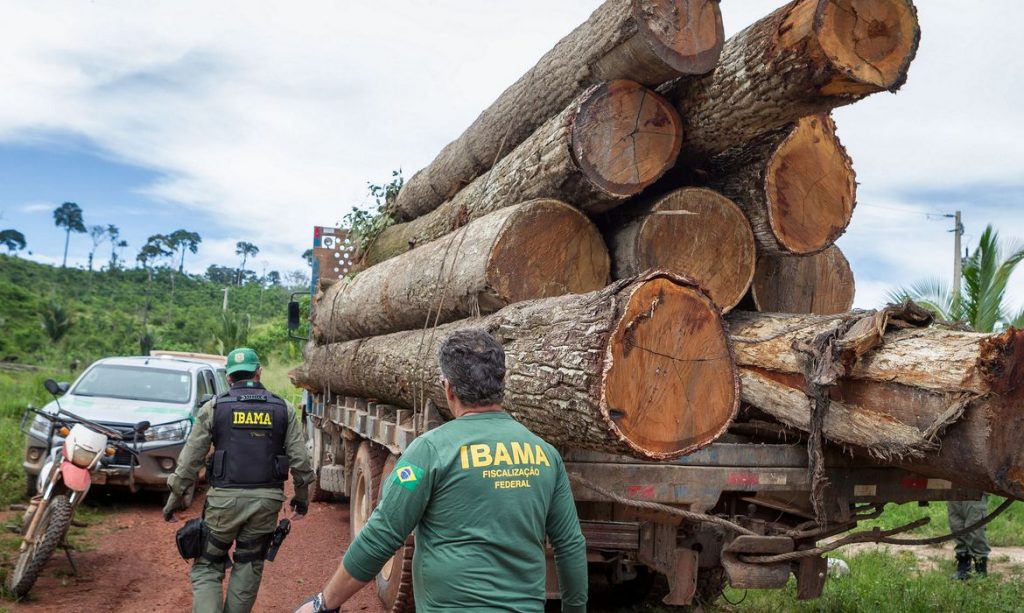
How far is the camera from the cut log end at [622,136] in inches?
190

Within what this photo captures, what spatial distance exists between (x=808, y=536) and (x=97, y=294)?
184 ft

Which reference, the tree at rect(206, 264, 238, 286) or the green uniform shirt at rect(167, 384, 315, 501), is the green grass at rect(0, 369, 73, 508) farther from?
the tree at rect(206, 264, 238, 286)

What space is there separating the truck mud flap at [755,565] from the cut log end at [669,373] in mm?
1131

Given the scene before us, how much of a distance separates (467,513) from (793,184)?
11.9ft

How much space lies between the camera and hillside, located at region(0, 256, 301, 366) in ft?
107

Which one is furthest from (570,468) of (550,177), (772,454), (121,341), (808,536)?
(121,341)

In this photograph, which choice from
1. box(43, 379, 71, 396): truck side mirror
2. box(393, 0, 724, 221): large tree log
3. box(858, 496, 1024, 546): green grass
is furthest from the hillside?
box(393, 0, 724, 221): large tree log

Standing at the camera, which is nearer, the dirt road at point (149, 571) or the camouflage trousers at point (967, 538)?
the dirt road at point (149, 571)

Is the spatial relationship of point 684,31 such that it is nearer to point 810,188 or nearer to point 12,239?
point 810,188

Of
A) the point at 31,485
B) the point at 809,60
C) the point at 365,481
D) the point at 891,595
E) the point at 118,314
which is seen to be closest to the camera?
the point at 809,60

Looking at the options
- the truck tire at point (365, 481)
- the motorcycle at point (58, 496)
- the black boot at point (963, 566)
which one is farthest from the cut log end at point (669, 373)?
the black boot at point (963, 566)

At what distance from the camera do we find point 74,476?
5.98 meters

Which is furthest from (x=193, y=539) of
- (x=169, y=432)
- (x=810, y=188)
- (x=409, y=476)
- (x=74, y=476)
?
(x=169, y=432)

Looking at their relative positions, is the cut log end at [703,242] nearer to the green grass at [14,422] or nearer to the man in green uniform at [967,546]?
the man in green uniform at [967,546]
